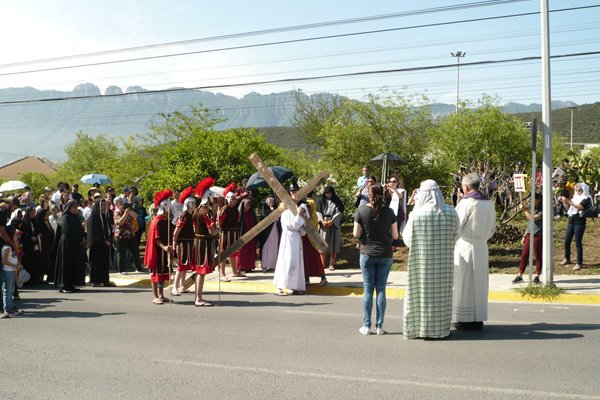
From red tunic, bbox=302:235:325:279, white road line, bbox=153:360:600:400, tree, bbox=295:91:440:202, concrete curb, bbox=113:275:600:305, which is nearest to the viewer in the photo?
white road line, bbox=153:360:600:400

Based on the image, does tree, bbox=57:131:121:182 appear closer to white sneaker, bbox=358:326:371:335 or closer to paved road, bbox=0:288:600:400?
paved road, bbox=0:288:600:400

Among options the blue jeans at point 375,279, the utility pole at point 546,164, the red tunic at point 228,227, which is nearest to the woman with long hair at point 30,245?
the red tunic at point 228,227

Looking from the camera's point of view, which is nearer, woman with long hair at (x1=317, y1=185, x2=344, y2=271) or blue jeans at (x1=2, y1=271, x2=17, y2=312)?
blue jeans at (x1=2, y1=271, x2=17, y2=312)

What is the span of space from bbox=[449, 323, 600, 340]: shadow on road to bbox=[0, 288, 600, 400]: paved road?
2 cm

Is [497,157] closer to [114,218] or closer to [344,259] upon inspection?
[344,259]

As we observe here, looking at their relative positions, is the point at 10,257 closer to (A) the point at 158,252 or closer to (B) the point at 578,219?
(A) the point at 158,252

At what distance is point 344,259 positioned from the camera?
17938 mm

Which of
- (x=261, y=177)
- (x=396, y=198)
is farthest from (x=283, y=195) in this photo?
(x=261, y=177)

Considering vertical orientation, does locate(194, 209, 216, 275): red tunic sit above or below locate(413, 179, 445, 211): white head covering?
below

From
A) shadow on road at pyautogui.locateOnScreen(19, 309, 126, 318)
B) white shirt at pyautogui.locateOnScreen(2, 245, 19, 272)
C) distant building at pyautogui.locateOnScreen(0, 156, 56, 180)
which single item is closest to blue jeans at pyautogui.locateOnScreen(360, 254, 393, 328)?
shadow on road at pyautogui.locateOnScreen(19, 309, 126, 318)

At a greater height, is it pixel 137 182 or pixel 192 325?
pixel 137 182

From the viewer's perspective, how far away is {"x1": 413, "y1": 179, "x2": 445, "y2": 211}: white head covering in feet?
29.7

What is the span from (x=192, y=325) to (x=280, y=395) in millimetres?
3955

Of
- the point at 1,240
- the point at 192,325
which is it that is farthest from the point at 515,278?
the point at 1,240
